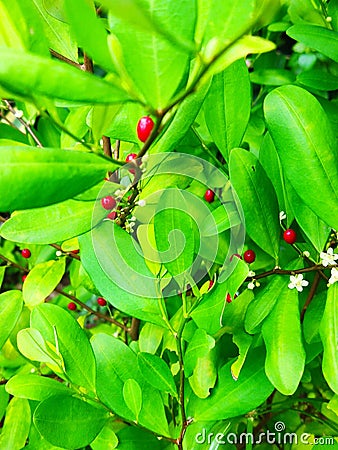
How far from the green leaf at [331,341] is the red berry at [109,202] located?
0.22 m

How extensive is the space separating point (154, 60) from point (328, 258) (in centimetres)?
34

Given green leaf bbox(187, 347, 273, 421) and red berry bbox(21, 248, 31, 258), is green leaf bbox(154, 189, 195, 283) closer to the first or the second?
green leaf bbox(187, 347, 273, 421)

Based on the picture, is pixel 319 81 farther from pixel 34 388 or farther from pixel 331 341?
pixel 34 388

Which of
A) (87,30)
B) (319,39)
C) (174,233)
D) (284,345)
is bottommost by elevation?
(284,345)

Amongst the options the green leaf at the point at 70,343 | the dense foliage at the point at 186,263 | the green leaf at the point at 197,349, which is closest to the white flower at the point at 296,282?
the dense foliage at the point at 186,263

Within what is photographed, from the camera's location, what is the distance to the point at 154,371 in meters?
0.57

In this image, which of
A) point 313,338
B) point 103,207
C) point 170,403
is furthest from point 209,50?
point 170,403

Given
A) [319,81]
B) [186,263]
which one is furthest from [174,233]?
[319,81]

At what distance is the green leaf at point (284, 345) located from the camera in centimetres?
52

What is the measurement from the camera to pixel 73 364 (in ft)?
1.95

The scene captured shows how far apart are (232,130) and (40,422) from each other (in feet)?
1.18

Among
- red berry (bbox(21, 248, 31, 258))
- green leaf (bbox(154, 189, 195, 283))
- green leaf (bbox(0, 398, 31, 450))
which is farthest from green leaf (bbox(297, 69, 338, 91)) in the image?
green leaf (bbox(0, 398, 31, 450))

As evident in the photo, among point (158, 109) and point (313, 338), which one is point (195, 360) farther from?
point (158, 109)

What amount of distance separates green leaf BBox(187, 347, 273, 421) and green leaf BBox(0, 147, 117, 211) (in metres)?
0.33
